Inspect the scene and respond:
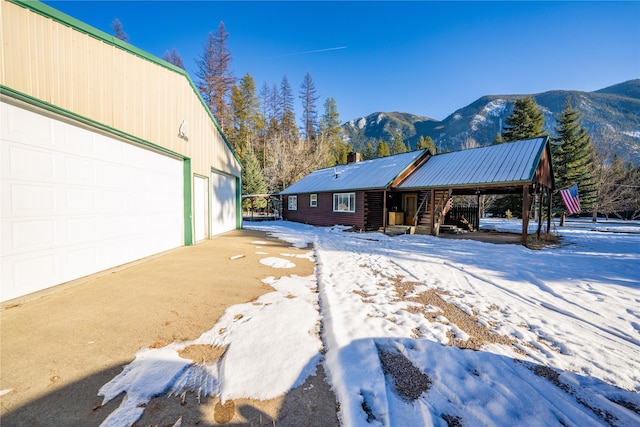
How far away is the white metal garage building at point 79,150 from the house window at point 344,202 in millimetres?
9751

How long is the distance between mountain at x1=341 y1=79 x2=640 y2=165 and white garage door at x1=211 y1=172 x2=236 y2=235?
259ft

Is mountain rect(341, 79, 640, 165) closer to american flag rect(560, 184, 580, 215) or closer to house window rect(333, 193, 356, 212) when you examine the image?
american flag rect(560, 184, 580, 215)

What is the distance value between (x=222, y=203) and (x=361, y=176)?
27.8ft

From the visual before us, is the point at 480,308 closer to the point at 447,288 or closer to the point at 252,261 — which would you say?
the point at 447,288

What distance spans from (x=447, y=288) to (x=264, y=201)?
25539 millimetres

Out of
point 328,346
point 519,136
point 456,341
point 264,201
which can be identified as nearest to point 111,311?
point 328,346

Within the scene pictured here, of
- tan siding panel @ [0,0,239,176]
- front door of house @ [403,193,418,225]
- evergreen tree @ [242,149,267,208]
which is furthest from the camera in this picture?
evergreen tree @ [242,149,267,208]

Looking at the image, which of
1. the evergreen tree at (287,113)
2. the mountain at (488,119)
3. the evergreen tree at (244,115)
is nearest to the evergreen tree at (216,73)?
the evergreen tree at (244,115)

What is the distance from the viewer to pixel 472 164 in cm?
1251

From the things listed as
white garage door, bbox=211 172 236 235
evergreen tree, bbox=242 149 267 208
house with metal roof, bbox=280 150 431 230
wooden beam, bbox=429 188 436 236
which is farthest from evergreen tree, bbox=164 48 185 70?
wooden beam, bbox=429 188 436 236

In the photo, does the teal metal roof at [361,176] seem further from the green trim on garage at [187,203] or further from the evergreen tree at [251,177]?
the green trim on garage at [187,203]

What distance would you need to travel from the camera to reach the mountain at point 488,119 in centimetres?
8231

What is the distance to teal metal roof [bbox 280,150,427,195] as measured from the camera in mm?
13958

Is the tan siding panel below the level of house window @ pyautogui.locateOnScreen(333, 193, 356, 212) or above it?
→ above
